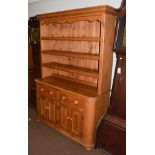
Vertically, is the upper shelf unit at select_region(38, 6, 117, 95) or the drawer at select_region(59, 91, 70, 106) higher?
the upper shelf unit at select_region(38, 6, 117, 95)

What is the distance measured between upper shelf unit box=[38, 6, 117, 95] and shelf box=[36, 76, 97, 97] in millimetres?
105

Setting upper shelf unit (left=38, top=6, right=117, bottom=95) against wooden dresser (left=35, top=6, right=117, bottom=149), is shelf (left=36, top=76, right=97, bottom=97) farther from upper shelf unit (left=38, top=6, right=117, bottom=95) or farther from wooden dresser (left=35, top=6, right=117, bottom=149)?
upper shelf unit (left=38, top=6, right=117, bottom=95)

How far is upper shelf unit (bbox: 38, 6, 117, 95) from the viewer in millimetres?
2297

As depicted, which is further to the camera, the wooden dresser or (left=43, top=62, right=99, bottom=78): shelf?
(left=43, top=62, right=99, bottom=78): shelf

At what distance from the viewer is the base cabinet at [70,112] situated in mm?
2445

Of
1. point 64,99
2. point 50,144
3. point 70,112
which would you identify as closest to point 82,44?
point 64,99

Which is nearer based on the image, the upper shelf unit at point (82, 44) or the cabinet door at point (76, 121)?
the upper shelf unit at point (82, 44)

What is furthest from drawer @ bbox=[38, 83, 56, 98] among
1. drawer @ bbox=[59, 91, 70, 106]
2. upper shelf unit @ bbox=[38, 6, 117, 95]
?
upper shelf unit @ bbox=[38, 6, 117, 95]

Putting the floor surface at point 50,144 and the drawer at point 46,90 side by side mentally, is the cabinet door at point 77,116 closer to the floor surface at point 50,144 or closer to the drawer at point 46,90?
the floor surface at point 50,144

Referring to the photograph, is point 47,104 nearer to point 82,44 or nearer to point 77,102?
point 77,102

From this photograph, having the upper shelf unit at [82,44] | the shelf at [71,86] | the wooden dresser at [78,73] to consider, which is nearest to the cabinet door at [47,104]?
the wooden dresser at [78,73]

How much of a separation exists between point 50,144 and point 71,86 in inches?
37.4

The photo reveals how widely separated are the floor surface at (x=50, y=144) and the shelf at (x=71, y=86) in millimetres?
807
